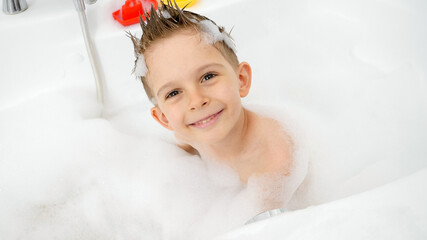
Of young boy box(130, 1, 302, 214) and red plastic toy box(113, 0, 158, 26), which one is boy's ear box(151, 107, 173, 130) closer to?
young boy box(130, 1, 302, 214)

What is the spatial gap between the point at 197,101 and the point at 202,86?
4cm

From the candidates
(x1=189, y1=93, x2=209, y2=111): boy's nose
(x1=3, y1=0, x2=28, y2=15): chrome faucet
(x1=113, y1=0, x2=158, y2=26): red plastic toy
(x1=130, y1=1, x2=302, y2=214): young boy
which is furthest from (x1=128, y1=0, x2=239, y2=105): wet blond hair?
(x1=3, y1=0, x2=28, y2=15): chrome faucet

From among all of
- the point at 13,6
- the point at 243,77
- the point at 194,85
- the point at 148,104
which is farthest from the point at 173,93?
the point at 13,6

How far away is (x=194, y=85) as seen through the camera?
3.01 feet

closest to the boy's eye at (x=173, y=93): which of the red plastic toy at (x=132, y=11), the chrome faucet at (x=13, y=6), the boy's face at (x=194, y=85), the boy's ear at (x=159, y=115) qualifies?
the boy's face at (x=194, y=85)

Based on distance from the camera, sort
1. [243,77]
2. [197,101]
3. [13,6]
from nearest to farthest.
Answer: [197,101] → [243,77] → [13,6]

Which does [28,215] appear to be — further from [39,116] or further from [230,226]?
[230,226]

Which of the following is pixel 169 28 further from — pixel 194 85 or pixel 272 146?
pixel 272 146

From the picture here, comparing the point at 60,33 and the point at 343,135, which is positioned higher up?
the point at 60,33

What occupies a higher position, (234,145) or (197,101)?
(197,101)

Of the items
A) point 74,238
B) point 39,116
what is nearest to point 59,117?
point 39,116

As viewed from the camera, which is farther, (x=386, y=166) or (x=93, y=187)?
(x=93, y=187)

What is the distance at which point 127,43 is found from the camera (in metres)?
1.33

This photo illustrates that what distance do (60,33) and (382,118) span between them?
967 mm
